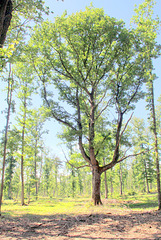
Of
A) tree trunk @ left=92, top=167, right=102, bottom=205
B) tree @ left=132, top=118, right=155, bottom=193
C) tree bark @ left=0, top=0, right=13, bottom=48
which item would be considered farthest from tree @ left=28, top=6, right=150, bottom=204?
tree @ left=132, top=118, right=155, bottom=193

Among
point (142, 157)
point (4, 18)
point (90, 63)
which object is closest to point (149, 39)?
point (90, 63)

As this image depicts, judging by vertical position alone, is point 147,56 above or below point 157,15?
below

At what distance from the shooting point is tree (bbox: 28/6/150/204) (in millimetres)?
12352

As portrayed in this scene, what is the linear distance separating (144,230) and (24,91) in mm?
17899

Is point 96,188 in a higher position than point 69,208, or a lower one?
higher

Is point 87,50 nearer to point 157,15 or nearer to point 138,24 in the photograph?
point 138,24

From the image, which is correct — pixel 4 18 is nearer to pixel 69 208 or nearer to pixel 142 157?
pixel 69 208

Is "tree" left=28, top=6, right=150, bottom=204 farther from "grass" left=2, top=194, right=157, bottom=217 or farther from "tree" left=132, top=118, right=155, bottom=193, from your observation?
"tree" left=132, top=118, right=155, bottom=193

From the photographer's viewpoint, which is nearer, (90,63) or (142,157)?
(90,63)

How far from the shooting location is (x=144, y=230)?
5.39 m

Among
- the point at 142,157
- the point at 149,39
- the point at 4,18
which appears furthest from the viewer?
the point at 142,157

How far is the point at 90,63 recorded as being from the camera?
45.8ft

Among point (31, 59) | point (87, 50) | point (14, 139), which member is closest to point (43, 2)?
point (87, 50)

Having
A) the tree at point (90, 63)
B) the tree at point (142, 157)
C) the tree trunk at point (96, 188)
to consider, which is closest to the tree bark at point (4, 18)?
the tree at point (90, 63)
